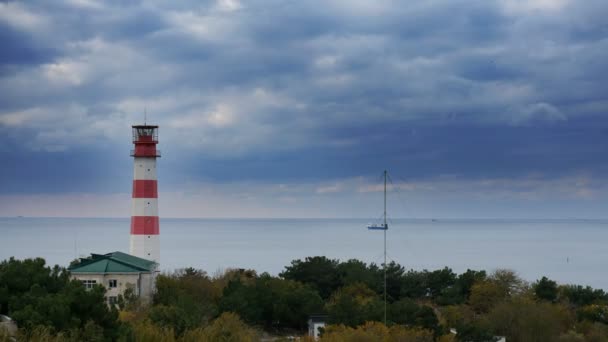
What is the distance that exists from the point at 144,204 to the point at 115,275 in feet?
15.2

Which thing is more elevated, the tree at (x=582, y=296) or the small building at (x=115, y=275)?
the small building at (x=115, y=275)

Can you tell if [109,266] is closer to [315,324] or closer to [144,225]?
[144,225]

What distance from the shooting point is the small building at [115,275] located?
29031 mm

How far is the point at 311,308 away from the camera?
30.0m

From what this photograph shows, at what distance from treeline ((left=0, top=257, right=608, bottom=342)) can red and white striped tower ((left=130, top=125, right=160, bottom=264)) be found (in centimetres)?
184

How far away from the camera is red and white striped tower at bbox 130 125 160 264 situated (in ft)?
108

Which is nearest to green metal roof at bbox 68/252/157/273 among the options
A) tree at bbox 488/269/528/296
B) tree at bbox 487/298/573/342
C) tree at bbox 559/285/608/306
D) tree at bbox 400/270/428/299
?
tree at bbox 400/270/428/299

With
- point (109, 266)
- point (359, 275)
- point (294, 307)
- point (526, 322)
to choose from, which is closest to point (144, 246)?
point (109, 266)

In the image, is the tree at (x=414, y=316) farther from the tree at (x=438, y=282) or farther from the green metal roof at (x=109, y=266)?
the tree at (x=438, y=282)

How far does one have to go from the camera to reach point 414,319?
26438mm

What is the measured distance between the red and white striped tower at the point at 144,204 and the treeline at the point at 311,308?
1.84m

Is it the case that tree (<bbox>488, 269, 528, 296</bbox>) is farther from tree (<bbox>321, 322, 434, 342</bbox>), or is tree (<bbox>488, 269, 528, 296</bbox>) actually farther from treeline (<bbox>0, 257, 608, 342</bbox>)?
tree (<bbox>321, 322, 434, 342</bbox>)

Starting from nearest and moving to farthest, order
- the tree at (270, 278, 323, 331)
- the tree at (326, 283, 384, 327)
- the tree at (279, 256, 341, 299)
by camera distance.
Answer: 1. the tree at (326, 283, 384, 327)
2. the tree at (270, 278, 323, 331)
3. the tree at (279, 256, 341, 299)

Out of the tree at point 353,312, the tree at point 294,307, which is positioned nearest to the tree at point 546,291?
the tree at point 353,312
